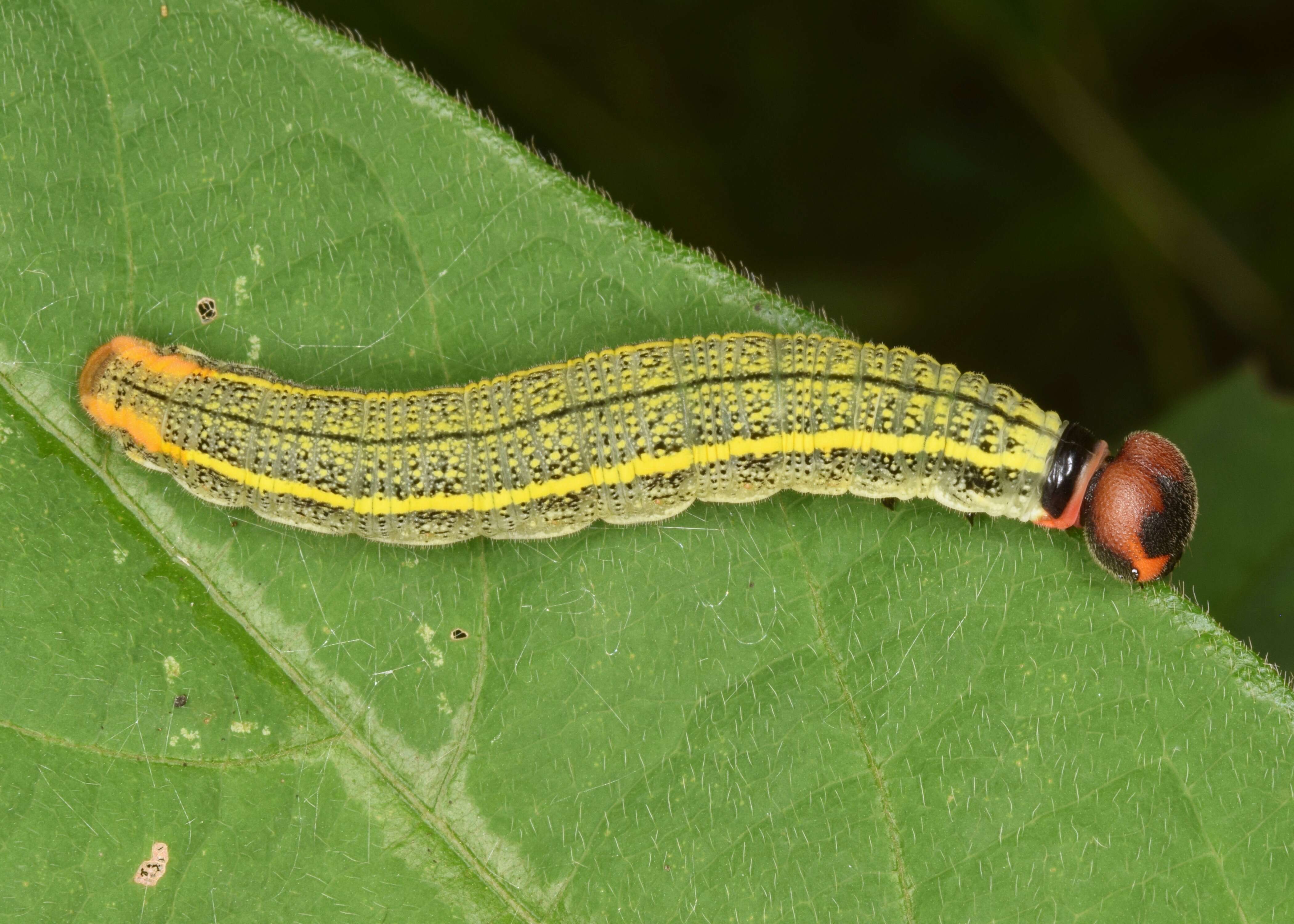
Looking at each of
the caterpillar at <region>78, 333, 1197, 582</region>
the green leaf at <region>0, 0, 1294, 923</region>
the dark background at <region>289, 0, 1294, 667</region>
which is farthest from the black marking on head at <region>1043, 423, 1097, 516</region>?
the dark background at <region>289, 0, 1294, 667</region>

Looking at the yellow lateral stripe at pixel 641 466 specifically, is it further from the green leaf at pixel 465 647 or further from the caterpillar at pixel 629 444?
the green leaf at pixel 465 647

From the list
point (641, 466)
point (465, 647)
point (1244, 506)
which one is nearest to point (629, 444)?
point (641, 466)

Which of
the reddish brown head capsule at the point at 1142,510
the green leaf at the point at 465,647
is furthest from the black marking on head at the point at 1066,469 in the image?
the green leaf at the point at 465,647

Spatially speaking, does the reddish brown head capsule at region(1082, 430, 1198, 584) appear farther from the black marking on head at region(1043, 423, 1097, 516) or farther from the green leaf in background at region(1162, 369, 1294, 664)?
the green leaf in background at region(1162, 369, 1294, 664)

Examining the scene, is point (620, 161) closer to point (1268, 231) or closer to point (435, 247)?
point (435, 247)

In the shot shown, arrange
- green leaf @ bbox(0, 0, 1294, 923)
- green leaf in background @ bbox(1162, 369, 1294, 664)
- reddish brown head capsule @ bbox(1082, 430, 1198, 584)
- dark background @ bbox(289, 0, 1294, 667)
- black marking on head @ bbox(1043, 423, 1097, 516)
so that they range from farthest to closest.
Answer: dark background @ bbox(289, 0, 1294, 667) < green leaf in background @ bbox(1162, 369, 1294, 664) < black marking on head @ bbox(1043, 423, 1097, 516) < reddish brown head capsule @ bbox(1082, 430, 1198, 584) < green leaf @ bbox(0, 0, 1294, 923)

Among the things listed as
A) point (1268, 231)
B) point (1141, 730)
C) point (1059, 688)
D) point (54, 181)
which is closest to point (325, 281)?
point (54, 181)

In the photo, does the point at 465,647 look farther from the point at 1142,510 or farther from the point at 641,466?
the point at 1142,510
